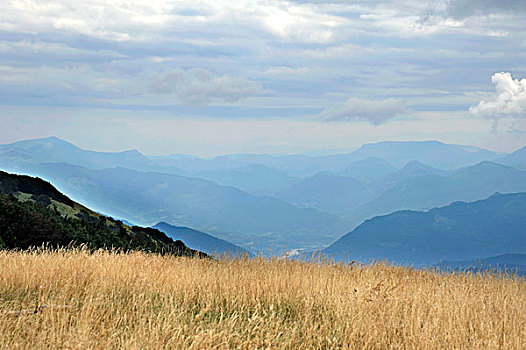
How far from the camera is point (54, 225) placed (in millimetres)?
18656

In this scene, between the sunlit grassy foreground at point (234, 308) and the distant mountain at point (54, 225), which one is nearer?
the sunlit grassy foreground at point (234, 308)

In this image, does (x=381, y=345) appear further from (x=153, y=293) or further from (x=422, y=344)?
(x=153, y=293)

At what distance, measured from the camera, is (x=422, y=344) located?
23.6ft

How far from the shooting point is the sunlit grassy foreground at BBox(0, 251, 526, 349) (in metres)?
7.00

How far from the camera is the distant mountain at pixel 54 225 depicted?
686 inches

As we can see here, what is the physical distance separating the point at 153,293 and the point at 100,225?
14.1 metres

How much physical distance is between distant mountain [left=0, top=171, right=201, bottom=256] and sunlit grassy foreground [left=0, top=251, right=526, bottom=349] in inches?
148

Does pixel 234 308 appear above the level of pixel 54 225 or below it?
below

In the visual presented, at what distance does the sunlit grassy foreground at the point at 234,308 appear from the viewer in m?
7.00

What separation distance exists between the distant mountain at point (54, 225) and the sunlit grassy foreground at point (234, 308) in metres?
3.77

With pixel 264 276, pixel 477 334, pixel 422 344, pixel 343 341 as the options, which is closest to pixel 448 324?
pixel 477 334

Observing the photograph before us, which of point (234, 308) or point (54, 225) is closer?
point (234, 308)

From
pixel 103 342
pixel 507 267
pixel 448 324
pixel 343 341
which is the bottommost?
pixel 103 342

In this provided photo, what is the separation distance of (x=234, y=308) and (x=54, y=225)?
1200cm
